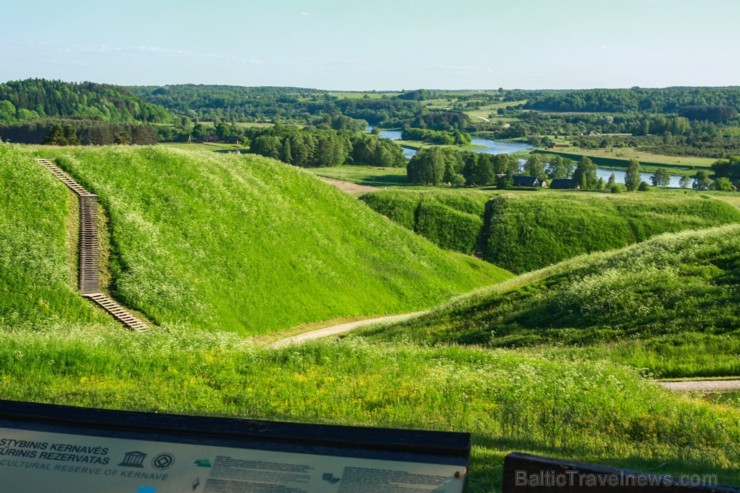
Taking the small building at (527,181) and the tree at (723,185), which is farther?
the tree at (723,185)

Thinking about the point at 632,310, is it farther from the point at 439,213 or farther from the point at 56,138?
the point at 56,138

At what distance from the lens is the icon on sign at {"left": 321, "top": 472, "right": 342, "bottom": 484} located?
24.1 ft

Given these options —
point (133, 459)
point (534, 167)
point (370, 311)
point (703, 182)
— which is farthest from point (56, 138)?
point (703, 182)

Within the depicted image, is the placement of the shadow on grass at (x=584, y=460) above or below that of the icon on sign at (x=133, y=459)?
below

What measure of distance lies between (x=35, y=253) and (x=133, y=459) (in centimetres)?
3565

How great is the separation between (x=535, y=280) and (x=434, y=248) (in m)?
30.7

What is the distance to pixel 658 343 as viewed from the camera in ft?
80.5

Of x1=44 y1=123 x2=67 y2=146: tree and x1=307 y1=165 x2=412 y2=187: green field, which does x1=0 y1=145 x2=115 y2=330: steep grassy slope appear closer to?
x1=44 y1=123 x2=67 y2=146: tree

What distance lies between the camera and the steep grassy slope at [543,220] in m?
80.9

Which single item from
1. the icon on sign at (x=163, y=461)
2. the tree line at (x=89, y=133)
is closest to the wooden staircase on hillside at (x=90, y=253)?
the icon on sign at (x=163, y=461)

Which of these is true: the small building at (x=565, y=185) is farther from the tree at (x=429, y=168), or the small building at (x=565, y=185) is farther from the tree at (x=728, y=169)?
the tree at (x=728, y=169)

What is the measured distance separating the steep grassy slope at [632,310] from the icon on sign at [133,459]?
17.7 metres

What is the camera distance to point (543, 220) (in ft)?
281

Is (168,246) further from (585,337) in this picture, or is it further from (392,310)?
(585,337)
